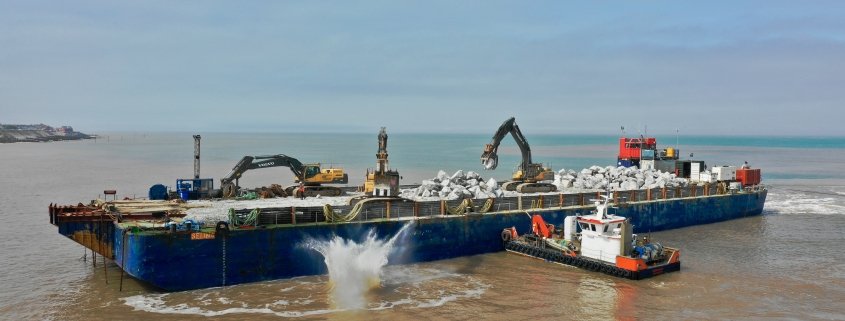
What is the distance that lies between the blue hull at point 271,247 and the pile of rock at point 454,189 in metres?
4.95

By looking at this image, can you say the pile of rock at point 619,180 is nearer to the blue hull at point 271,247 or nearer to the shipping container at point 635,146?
the shipping container at point 635,146

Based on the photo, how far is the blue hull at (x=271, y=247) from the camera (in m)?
26.3

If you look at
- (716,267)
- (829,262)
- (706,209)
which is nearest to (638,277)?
(716,267)

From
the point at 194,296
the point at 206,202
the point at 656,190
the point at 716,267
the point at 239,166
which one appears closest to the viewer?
the point at 194,296

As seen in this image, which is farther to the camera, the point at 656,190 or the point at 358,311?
the point at 656,190

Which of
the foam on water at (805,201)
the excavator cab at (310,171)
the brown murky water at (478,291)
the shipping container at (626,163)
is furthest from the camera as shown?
the shipping container at (626,163)

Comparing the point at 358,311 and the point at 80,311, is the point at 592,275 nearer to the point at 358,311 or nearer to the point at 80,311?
the point at 358,311

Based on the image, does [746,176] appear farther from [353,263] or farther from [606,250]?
[353,263]

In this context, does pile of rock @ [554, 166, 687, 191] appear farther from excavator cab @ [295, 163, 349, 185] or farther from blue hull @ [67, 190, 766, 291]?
excavator cab @ [295, 163, 349, 185]

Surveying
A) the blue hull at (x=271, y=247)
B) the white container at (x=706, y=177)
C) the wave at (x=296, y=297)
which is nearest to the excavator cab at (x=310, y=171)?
the blue hull at (x=271, y=247)

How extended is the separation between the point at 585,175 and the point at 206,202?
35735 millimetres

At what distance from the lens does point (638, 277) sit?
29484mm

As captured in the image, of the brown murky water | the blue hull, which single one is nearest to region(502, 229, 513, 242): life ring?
the blue hull

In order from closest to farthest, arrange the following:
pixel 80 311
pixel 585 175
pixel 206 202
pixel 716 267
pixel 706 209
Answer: pixel 80 311 < pixel 716 267 < pixel 206 202 < pixel 706 209 < pixel 585 175
